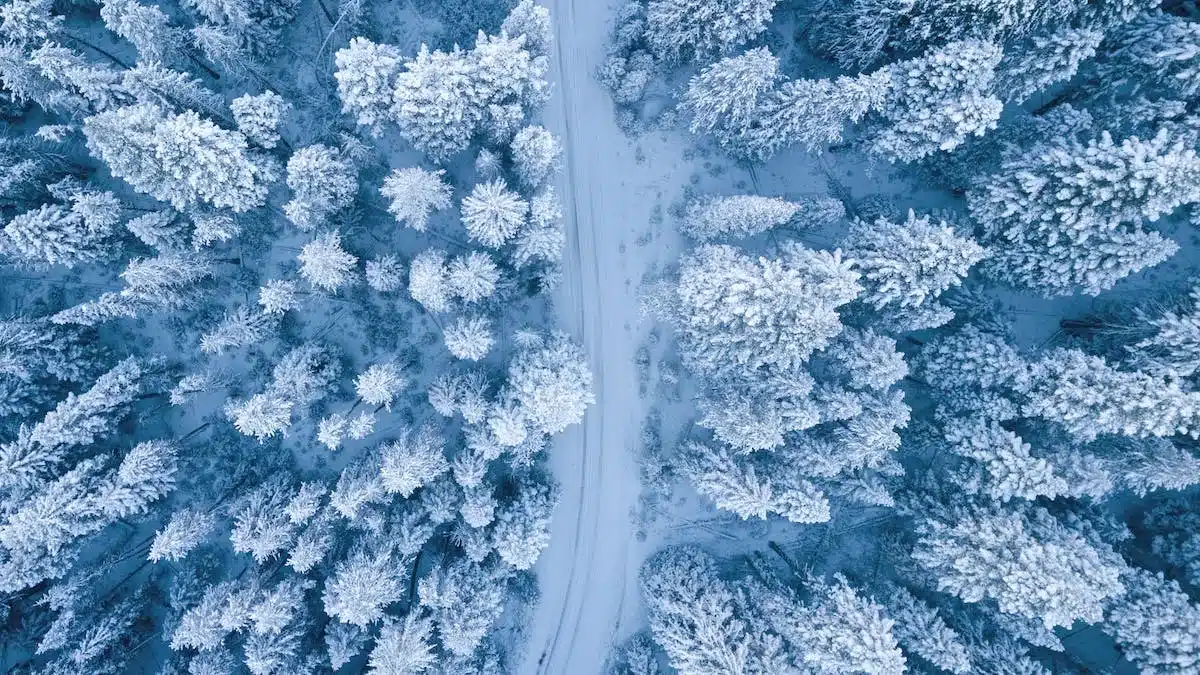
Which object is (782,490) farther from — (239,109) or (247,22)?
(247,22)

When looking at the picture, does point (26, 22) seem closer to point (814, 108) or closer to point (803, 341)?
point (814, 108)

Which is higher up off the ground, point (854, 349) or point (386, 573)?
point (854, 349)

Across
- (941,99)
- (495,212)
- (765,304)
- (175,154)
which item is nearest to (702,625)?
(765,304)

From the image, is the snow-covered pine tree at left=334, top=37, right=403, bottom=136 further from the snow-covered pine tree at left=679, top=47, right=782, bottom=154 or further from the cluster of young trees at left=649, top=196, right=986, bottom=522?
the cluster of young trees at left=649, top=196, right=986, bottom=522

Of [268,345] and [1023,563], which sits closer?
[1023,563]

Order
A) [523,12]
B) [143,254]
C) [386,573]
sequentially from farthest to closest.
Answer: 1. [143,254]
2. [386,573]
3. [523,12]

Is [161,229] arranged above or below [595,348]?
above

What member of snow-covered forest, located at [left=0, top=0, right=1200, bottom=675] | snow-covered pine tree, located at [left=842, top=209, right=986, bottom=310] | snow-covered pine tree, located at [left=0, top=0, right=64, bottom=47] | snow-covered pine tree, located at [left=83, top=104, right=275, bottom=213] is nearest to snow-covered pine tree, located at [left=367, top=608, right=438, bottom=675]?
snow-covered forest, located at [left=0, top=0, right=1200, bottom=675]

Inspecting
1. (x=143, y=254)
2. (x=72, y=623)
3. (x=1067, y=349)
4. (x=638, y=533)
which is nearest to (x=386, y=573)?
(x=638, y=533)
